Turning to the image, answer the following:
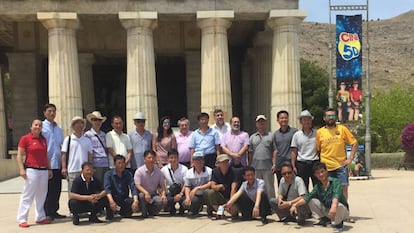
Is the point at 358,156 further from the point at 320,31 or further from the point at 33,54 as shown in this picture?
the point at 320,31

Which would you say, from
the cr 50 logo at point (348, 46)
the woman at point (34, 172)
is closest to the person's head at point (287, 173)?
the woman at point (34, 172)

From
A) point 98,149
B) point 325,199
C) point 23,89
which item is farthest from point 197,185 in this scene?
point 23,89

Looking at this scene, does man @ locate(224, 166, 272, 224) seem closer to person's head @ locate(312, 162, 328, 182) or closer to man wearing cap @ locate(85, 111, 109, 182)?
person's head @ locate(312, 162, 328, 182)

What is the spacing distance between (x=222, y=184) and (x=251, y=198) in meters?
0.73

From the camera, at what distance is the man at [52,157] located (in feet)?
36.4

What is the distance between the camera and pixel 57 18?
72.9 ft

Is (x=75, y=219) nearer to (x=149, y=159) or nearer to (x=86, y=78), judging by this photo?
(x=149, y=159)

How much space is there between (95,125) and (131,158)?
1145 millimetres

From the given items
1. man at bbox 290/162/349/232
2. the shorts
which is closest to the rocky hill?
the shorts

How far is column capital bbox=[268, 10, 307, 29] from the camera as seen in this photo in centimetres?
2275

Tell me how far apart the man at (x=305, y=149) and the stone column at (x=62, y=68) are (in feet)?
45.4

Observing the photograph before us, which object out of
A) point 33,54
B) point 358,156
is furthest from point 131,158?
point 33,54

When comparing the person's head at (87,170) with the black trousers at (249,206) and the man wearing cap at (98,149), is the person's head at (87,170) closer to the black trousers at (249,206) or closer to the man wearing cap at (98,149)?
the man wearing cap at (98,149)

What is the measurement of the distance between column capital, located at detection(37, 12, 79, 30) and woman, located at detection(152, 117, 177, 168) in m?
12.2
